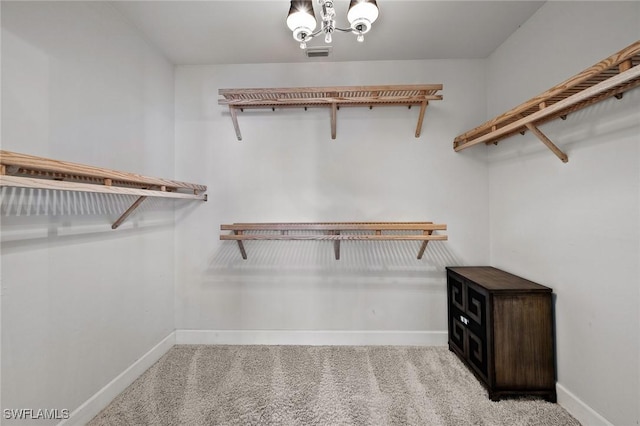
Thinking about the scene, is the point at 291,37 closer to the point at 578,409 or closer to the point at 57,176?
the point at 57,176

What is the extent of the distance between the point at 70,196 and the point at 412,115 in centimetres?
245

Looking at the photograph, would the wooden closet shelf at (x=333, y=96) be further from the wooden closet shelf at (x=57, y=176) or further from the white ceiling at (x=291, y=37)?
the wooden closet shelf at (x=57, y=176)

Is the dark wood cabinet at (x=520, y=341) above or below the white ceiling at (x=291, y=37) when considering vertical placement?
below

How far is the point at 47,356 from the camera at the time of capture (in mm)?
1174

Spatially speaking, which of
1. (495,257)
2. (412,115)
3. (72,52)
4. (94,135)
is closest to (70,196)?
(94,135)

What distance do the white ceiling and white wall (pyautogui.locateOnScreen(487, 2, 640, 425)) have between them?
0.30 metres

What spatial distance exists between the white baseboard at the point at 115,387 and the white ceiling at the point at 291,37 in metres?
2.45

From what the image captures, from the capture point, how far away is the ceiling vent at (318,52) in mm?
1931

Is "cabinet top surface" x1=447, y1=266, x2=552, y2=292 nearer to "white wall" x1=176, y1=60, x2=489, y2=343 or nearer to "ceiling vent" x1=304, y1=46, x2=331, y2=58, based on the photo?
"white wall" x1=176, y1=60, x2=489, y2=343

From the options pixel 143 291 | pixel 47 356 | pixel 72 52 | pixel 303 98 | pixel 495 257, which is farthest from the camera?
pixel 495 257

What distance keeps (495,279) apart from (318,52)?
2238 millimetres

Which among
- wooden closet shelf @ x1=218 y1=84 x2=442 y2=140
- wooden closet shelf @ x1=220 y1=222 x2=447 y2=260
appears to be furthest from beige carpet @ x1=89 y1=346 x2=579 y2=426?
wooden closet shelf @ x1=218 y1=84 x2=442 y2=140

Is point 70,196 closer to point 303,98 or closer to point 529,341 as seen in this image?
point 303,98

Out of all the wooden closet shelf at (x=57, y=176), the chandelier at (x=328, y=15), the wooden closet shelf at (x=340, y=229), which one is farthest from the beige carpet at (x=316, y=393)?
the chandelier at (x=328, y=15)
